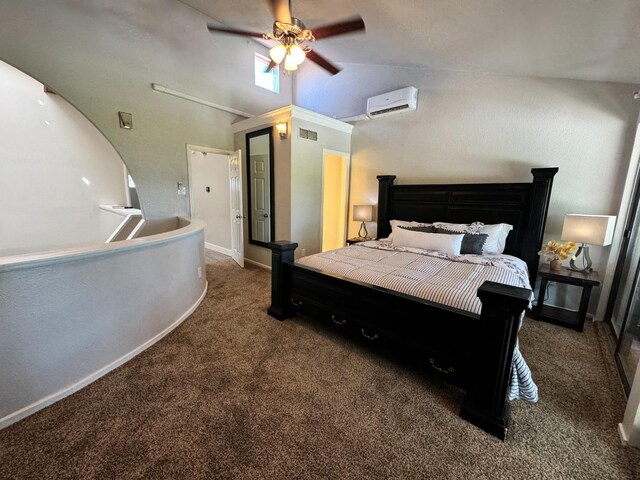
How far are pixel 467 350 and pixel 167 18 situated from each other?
17.7 feet

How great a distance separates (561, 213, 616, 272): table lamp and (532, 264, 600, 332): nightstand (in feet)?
0.82

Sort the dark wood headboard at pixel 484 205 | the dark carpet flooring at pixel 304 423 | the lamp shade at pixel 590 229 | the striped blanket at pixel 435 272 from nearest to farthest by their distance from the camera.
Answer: the dark carpet flooring at pixel 304 423 < the striped blanket at pixel 435 272 < the lamp shade at pixel 590 229 < the dark wood headboard at pixel 484 205

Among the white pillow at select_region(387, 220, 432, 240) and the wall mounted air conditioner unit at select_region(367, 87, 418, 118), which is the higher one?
the wall mounted air conditioner unit at select_region(367, 87, 418, 118)

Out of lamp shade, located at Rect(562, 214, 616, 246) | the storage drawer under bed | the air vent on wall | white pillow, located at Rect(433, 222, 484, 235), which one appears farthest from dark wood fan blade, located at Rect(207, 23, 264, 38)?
lamp shade, located at Rect(562, 214, 616, 246)

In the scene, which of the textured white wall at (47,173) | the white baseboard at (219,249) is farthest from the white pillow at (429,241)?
the textured white wall at (47,173)

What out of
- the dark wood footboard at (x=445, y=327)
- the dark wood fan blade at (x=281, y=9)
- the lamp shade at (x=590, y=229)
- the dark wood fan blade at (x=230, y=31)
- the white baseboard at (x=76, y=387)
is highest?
the dark wood fan blade at (x=230, y=31)

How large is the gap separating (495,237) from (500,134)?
1.35 metres

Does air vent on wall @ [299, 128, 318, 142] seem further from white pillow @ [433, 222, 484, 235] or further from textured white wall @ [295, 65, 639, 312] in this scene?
white pillow @ [433, 222, 484, 235]

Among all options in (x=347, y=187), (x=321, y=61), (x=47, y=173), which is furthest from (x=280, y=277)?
(x=47, y=173)

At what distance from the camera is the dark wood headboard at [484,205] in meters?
2.97

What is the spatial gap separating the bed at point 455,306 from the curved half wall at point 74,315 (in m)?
1.10

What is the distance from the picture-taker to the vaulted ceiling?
1.88 meters

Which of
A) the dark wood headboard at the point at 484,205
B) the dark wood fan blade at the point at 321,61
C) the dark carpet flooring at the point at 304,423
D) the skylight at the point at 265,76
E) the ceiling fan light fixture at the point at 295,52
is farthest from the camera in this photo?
the skylight at the point at 265,76

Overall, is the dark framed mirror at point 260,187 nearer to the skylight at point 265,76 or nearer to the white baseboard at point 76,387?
the skylight at point 265,76
